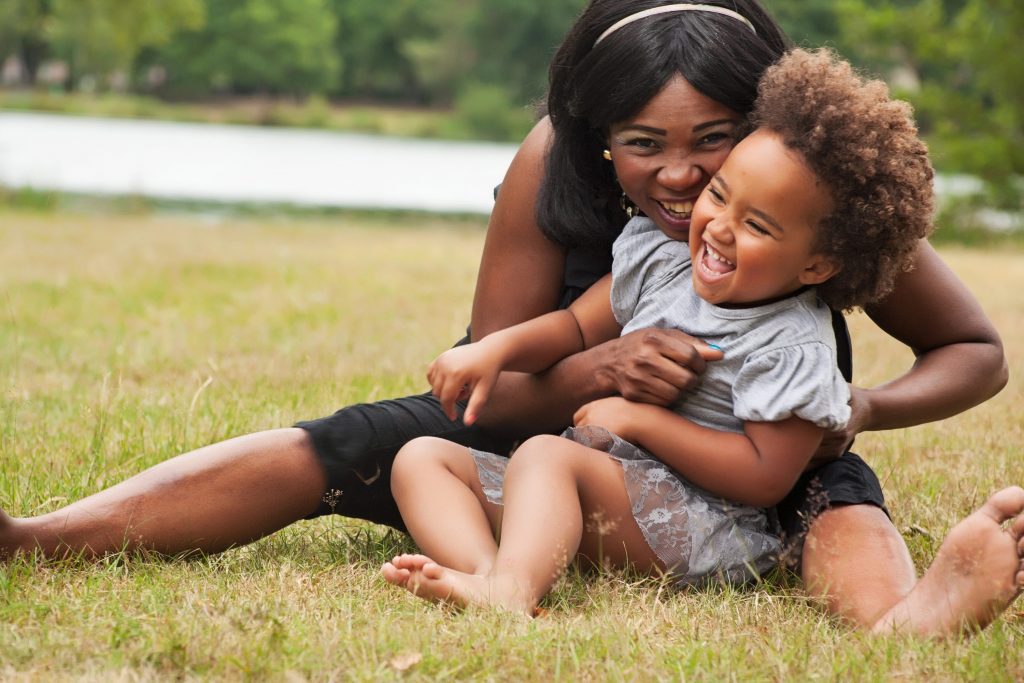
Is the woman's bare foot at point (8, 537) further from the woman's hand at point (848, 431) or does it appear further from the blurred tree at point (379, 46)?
the blurred tree at point (379, 46)

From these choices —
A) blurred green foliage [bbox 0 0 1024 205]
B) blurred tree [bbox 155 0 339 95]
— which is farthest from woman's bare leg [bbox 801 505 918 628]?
blurred tree [bbox 155 0 339 95]

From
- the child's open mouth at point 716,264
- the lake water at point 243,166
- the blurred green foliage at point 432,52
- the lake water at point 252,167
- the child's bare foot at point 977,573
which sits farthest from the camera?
the lake water at point 243,166

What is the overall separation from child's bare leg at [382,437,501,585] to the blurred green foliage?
1458 centimetres

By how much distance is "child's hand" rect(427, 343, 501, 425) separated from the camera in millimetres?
2561

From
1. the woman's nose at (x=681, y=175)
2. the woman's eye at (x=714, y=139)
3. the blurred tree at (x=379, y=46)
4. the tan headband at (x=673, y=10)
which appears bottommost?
the blurred tree at (x=379, y=46)

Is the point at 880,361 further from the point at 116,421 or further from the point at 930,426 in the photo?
the point at 116,421

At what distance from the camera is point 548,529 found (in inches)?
92.1

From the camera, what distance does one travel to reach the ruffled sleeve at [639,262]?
2.60 metres

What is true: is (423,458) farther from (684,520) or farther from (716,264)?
(716,264)

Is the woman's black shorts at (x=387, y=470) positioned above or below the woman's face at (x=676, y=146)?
below

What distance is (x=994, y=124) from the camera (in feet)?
55.3

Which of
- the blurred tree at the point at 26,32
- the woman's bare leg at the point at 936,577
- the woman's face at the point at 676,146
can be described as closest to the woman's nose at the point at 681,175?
the woman's face at the point at 676,146

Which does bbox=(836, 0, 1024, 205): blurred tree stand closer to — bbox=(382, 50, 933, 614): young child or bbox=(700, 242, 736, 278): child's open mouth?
bbox=(382, 50, 933, 614): young child

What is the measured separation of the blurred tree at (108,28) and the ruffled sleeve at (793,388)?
102ft
